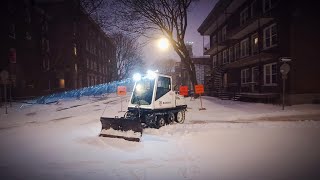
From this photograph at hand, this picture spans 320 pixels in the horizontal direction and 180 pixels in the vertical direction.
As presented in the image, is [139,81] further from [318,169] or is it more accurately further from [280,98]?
[280,98]

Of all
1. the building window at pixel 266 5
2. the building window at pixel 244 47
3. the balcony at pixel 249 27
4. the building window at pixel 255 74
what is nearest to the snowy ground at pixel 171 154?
the balcony at pixel 249 27

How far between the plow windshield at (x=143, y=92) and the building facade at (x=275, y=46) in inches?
376

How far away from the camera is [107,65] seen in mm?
67312

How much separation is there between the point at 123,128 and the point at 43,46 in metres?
31.6

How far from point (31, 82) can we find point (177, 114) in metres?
26.0

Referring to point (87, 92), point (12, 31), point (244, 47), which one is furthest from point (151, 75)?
point (87, 92)

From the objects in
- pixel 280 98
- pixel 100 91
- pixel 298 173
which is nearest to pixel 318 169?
pixel 298 173

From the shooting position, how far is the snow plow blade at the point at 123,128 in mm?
10171

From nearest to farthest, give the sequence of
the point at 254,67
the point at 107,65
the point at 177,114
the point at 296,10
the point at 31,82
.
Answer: the point at 177,114 → the point at 296,10 → the point at 254,67 → the point at 31,82 → the point at 107,65

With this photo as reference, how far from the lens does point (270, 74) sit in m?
24.3

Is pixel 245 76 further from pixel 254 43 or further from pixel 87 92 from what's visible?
pixel 87 92

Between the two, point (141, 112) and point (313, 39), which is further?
point (313, 39)

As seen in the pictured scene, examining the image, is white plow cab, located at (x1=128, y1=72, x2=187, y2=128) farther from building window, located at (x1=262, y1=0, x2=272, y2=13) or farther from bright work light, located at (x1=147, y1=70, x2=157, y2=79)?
building window, located at (x1=262, y1=0, x2=272, y2=13)

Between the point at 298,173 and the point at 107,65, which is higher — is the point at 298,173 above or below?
below
